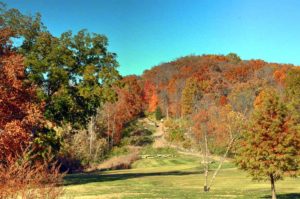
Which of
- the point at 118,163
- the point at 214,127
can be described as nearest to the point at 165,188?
the point at 214,127

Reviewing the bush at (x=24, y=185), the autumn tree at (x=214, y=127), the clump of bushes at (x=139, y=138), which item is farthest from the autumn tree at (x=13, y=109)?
the clump of bushes at (x=139, y=138)

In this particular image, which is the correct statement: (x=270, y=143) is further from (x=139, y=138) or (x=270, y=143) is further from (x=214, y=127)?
(x=139, y=138)

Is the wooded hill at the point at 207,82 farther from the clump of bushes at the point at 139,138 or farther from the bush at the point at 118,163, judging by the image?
the bush at the point at 118,163

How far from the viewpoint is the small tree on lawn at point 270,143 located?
21.3 metres

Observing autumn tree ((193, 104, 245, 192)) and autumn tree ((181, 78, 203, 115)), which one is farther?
autumn tree ((181, 78, 203, 115))

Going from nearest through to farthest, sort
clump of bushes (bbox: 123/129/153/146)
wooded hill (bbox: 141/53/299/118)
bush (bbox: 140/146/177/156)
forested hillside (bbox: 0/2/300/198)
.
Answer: forested hillside (bbox: 0/2/300/198), bush (bbox: 140/146/177/156), clump of bushes (bbox: 123/129/153/146), wooded hill (bbox: 141/53/299/118)

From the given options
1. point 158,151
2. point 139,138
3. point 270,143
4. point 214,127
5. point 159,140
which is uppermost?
point 139,138

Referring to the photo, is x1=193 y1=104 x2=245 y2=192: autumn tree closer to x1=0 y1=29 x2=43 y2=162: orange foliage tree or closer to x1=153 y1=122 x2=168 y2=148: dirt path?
x1=0 y1=29 x2=43 y2=162: orange foliage tree

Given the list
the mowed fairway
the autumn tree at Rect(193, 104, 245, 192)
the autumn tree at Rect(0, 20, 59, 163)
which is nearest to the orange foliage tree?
the autumn tree at Rect(0, 20, 59, 163)

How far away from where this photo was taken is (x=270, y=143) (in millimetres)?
21656

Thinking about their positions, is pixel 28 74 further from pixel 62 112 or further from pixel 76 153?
pixel 76 153

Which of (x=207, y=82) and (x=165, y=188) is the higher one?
(x=207, y=82)

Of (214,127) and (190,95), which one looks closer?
(214,127)

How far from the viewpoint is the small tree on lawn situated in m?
21.3
